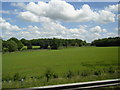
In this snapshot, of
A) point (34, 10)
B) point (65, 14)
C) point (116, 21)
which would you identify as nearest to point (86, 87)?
point (65, 14)

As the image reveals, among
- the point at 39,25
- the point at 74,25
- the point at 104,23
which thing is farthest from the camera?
the point at 104,23

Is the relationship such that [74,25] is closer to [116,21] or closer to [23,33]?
[116,21]

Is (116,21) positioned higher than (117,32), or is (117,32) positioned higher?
(116,21)

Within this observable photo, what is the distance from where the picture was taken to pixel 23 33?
176 cm

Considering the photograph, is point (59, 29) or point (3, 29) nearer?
point (3, 29)

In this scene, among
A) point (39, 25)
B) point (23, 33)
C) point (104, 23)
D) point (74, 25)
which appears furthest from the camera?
point (104, 23)

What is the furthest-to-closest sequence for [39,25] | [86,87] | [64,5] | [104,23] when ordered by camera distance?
[104,23]
[39,25]
[64,5]
[86,87]

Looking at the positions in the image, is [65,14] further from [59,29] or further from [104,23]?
[104,23]

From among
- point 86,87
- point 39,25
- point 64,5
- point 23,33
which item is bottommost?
point 86,87

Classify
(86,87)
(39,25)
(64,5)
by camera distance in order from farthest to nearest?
1. (39,25)
2. (64,5)
3. (86,87)

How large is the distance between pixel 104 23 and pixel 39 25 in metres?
1.16

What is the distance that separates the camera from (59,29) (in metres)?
1.95

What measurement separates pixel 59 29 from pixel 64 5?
1.82ft

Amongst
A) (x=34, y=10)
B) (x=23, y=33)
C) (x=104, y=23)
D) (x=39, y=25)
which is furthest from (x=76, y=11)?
(x=104, y=23)
